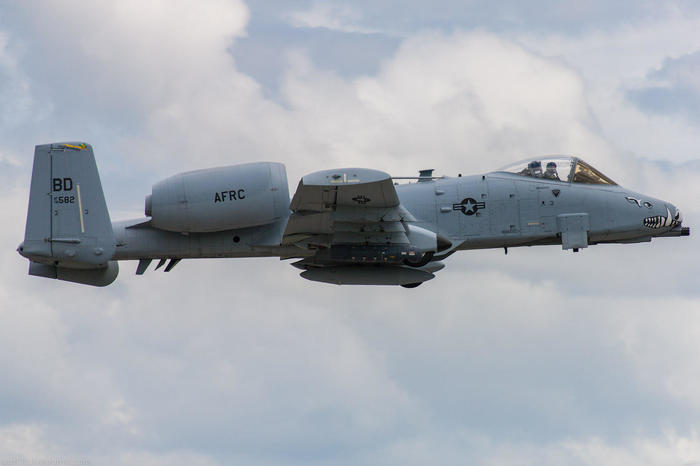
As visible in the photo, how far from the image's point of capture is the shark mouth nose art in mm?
26078

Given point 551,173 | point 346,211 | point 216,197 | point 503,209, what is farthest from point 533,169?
point 216,197

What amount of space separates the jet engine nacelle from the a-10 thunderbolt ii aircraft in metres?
0.02

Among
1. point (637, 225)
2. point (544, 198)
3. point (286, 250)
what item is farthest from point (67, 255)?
point (637, 225)

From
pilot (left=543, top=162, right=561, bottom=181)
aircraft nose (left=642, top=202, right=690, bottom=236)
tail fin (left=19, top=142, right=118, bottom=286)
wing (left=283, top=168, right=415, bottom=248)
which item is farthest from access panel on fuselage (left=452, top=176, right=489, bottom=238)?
tail fin (left=19, top=142, right=118, bottom=286)

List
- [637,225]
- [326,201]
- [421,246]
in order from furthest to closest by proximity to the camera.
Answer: [637,225], [421,246], [326,201]

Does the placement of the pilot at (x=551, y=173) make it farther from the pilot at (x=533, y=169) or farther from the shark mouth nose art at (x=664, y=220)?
the shark mouth nose art at (x=664, y=220)

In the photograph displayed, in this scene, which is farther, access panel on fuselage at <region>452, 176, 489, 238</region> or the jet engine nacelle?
access panel on fuselage at <region>452, 176, 489, 238</region>

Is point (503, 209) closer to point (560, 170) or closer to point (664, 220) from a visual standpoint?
point (560, 170)

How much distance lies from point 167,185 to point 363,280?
5.85 m

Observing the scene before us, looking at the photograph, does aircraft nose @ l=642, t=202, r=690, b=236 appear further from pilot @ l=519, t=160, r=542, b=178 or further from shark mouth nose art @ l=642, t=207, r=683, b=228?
pilot @ l=519, t=160, r=542, b=178

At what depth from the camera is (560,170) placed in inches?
1022

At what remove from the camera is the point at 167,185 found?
2295 cm

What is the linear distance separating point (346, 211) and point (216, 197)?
3.04 m

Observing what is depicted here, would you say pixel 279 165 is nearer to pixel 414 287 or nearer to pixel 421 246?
pixel 421 246
